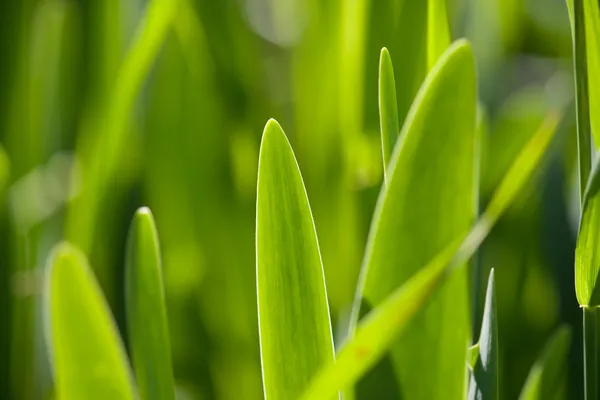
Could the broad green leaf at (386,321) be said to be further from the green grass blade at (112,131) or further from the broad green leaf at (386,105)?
the green grass blade at (112,131)

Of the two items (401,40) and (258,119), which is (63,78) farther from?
(401,40)

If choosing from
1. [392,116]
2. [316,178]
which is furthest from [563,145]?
[392,116]

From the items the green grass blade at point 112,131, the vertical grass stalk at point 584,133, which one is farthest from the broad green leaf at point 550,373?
the green grass blade at point 112,131

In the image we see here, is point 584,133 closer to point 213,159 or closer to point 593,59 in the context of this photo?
point 593,59

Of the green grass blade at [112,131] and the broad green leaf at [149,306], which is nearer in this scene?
the broad green leaf at [149,306]

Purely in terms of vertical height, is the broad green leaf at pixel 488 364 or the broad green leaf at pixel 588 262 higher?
the broad green leaf at pixel 588 262

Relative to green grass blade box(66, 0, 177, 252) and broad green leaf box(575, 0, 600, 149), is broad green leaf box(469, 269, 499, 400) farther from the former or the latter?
green grass blade box(66, 0, 177, 252)

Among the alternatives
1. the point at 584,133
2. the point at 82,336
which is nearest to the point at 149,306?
the point at 82,336
